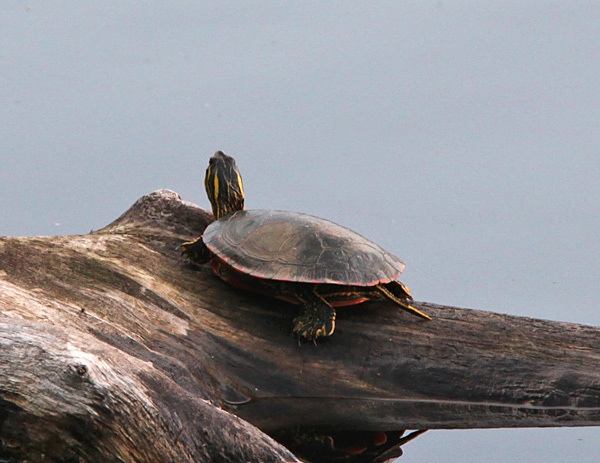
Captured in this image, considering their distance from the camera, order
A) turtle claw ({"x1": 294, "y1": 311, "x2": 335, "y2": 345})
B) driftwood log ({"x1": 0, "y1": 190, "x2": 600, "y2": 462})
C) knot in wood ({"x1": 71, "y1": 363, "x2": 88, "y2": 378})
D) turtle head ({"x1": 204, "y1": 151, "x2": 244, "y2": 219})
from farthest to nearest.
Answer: turtle head ({"x1": 204, "y1": 151, "x2": 244, "y2": 219}) < turtle claw ({"x1": 294, "y1": 311, "x2": 335, "y2": 345}) < driftwood log ({"x1": 0, "y1": 190, "x2": 600, "y2": 462}) < knot in wood ({"x1": 71, "y1": 363, "x2": 88, "y2": 378})

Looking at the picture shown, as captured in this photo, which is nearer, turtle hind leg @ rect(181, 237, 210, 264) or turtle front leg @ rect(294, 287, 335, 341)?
turtle front leg @ rect(294, 287, 335, 341)

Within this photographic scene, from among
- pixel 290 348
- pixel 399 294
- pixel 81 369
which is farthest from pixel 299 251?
pixel 81 369

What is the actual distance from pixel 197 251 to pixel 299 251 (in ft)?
2.99

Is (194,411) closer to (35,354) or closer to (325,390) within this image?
(35,354)

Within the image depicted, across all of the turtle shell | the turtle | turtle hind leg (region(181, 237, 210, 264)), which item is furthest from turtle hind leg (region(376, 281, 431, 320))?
turtle hind leg (region(181, 237, 210, 264))

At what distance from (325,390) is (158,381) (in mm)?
1384

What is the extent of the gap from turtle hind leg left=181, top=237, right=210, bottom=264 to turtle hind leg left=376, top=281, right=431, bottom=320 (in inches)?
51.6

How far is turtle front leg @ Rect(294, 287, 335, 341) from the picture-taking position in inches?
182

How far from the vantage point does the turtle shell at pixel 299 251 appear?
Result: 4.65 m

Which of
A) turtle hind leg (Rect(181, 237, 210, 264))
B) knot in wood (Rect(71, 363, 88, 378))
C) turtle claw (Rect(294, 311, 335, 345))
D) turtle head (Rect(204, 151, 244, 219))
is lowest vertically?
knot in wood (Rect(71, 363, 88, 378))

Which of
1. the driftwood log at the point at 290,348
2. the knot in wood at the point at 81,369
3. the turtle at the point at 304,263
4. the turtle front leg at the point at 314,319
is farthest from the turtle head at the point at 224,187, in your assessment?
the knot in wood at the point at 81,369

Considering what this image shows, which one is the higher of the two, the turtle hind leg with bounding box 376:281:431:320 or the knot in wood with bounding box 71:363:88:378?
the turtle hind leg with bounding box 376:281:431:320

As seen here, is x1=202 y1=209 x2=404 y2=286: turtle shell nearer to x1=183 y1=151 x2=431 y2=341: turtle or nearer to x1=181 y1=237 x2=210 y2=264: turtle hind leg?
x1=183 y1=151 x2=431 y2=341: turtle

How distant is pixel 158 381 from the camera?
3523 mm
